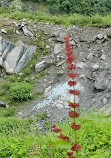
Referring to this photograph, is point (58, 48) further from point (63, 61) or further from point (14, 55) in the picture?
point (14, 55)

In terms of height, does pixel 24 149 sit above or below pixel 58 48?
above

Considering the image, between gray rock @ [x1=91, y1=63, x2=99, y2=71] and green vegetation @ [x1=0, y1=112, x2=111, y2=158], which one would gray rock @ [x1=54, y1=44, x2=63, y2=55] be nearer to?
gray rock @ [x1=91, y1=63, x2=99, y2=71]

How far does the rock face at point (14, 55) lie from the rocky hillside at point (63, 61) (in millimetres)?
52

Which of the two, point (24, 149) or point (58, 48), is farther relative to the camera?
point (58, 48)

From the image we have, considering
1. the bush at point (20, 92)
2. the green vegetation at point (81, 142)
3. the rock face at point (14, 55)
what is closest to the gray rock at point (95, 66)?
the bush at point (20, 92)

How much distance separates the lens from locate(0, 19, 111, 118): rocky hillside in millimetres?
7301

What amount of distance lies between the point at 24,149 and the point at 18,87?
16.4 ft

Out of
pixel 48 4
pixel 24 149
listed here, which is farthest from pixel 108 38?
pixel 48 4

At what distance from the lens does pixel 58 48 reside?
389 inches

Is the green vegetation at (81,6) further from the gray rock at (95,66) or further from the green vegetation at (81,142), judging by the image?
the green vegetation at (81,142)

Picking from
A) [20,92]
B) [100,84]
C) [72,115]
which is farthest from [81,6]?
[72,115]

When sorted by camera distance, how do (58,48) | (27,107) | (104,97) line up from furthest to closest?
(58,48) < (27,107) < (104,97)

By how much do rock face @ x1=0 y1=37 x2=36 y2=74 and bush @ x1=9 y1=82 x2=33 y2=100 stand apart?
4.51 feet

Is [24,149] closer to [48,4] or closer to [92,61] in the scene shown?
[92,61]
